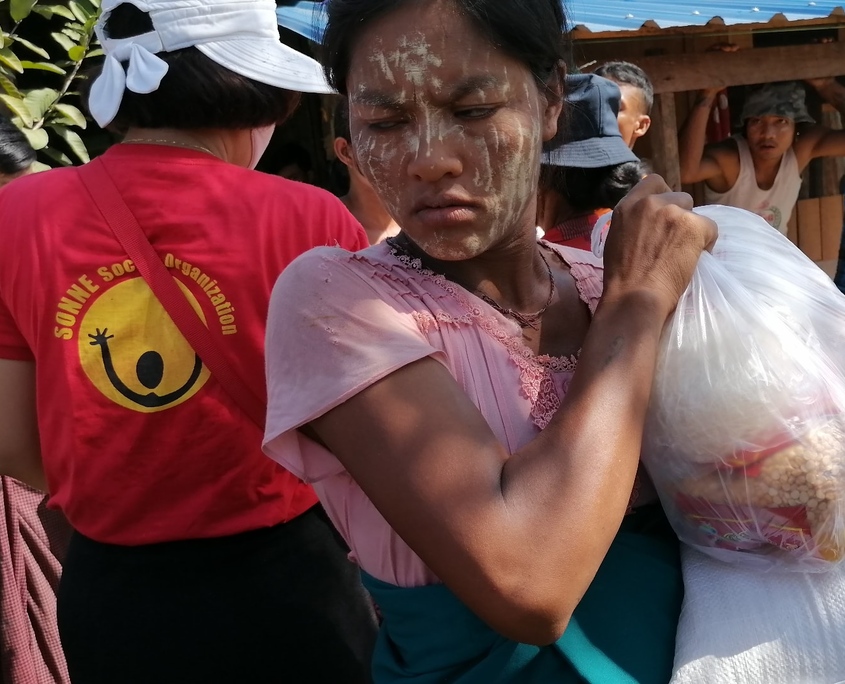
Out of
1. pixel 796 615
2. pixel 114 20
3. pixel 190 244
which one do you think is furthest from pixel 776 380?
pixel 114 20

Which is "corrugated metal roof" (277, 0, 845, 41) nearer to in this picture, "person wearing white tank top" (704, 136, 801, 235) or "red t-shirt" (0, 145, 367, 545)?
"person wearing white tank top" (704, 136, 801, 235)

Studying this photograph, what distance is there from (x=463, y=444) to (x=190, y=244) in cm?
89

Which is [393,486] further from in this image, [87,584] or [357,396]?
[87,584]

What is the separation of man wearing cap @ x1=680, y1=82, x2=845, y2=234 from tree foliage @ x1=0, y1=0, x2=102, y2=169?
3159 millimetres

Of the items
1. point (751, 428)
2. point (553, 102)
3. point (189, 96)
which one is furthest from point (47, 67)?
point (751, 428)

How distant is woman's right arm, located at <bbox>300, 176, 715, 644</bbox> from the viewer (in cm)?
97

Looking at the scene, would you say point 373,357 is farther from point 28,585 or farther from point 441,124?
point 28,585

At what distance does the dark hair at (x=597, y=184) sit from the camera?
8.70 feet

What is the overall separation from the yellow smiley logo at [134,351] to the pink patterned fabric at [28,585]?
3.45 ft

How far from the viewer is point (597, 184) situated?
8.78ft

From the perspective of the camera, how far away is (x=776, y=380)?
108cm

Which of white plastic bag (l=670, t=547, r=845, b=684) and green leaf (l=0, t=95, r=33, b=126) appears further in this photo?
green leaf (l=0, t=95, r=33, b=126)

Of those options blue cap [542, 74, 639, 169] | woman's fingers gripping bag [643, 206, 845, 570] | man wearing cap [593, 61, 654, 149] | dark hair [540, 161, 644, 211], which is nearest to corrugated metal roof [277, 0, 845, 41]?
man wearing cap [593, 61, 654, 149]

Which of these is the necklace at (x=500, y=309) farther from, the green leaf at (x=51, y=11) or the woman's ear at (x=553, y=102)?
the green leaf at (x=51, y=11)
